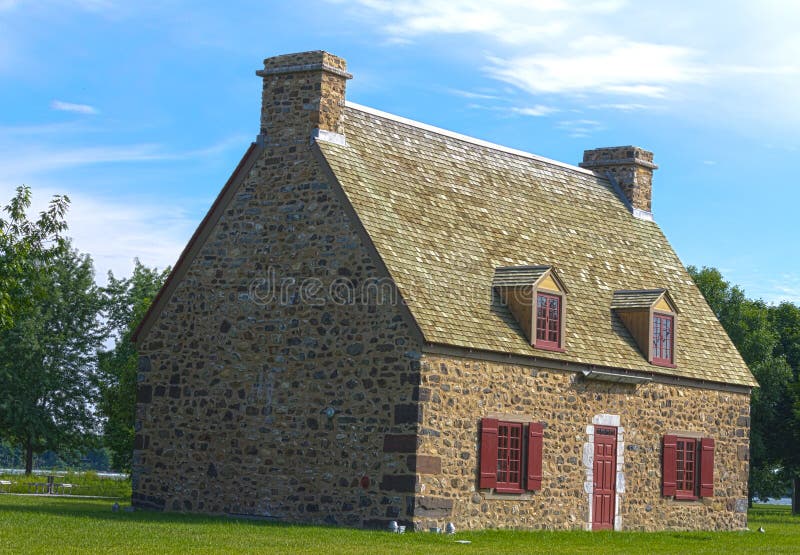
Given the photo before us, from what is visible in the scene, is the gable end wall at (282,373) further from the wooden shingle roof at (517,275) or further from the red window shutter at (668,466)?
the red window shutter at (668,466)

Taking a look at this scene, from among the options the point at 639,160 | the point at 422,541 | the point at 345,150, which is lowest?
the point at 422,541

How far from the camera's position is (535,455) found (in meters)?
24.8

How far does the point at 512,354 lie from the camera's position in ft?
79.9

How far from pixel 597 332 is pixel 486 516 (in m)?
5.42

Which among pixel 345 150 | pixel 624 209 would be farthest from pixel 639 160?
pixel 345 150

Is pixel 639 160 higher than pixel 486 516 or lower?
higher

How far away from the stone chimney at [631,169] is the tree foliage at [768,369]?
1277cm

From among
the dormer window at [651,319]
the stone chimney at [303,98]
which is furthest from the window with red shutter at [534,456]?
the stone chimney at [303,98]

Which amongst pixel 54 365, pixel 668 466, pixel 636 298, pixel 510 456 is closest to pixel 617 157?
pixel 636 298

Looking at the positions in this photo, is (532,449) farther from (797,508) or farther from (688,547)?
(797,508)

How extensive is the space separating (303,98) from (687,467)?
11.9 metres

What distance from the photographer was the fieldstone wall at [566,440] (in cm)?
2302

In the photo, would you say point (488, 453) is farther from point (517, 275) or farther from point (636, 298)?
point (636, 298)

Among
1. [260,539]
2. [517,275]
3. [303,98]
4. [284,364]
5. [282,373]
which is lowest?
[260,539]
